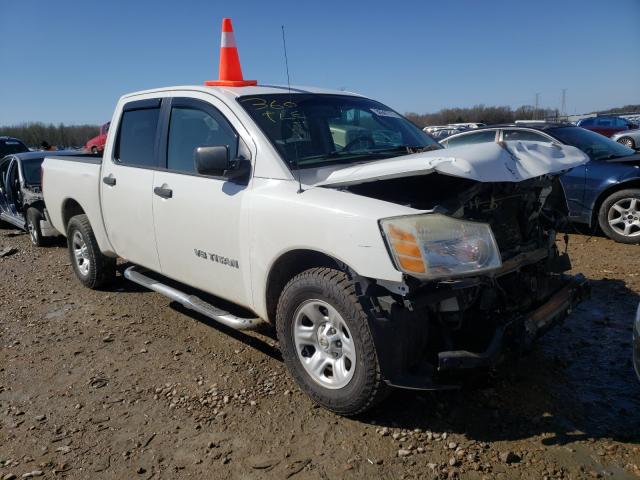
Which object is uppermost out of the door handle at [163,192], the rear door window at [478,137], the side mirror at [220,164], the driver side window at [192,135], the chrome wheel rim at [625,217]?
the driver side window at [192,135]

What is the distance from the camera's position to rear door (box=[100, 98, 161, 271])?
4188 mm

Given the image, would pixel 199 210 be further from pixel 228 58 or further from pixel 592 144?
pixel 592 144

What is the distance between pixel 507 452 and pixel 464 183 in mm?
1520

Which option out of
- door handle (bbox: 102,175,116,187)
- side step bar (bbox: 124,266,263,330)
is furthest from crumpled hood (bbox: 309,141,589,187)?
door handle (bbox: 102,175,116,187)

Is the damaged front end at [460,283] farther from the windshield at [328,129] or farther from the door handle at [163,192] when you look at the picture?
the door handle at [163,192]

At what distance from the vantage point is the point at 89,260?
5.39 metres

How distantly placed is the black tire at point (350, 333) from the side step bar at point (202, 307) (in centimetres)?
35

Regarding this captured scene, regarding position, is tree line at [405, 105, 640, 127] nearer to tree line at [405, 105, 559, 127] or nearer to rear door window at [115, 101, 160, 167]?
tree line at [405, 105, 559, 127]

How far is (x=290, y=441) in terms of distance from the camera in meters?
2.82

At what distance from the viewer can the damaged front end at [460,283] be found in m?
2.47

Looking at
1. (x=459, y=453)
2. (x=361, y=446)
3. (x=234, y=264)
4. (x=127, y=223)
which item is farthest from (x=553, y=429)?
(x=127, y=223)

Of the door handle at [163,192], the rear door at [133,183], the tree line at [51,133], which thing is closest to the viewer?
the door handle at [163,192]

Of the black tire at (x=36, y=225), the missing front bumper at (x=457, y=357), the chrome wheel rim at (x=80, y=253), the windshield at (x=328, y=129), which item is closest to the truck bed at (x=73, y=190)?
the chrome wheel rim at (x=80, y=253)

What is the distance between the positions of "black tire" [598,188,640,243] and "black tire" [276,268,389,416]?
5303 mm
